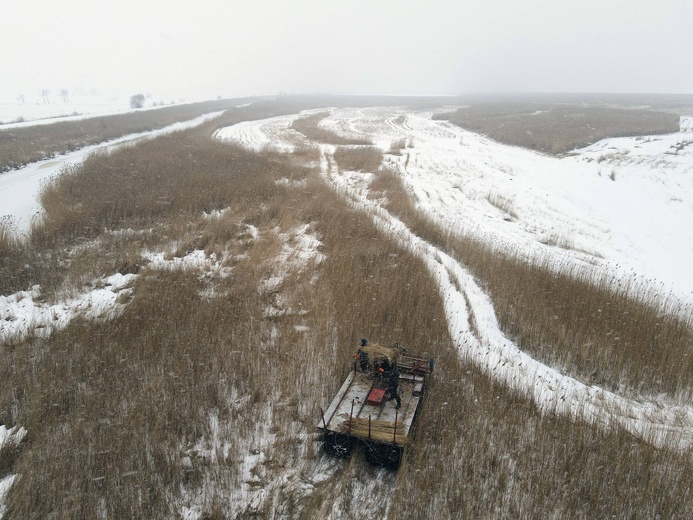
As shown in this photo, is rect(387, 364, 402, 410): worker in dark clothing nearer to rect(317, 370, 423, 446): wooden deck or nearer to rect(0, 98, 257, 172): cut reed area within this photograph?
rect(317, 370, 423, 446): wooden deck

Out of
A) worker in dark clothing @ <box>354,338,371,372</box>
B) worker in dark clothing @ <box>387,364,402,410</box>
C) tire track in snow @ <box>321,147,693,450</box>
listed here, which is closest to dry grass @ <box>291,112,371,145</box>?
tire track in snow @ <box>321,147,693,450</box>

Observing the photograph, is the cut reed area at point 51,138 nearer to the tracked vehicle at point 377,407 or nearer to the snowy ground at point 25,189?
the snowy ground at point 25,189

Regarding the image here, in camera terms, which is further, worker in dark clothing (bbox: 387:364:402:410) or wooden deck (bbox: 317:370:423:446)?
worker in dark clothing (bbox: 387:364:402:410)

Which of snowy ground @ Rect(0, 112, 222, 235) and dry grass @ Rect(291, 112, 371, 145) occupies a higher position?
dry grass @ Rect(291, 112, 371, 145)

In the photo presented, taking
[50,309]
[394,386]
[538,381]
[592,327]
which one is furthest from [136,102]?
[538,381]

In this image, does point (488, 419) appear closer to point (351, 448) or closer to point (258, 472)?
point (351, 448)
